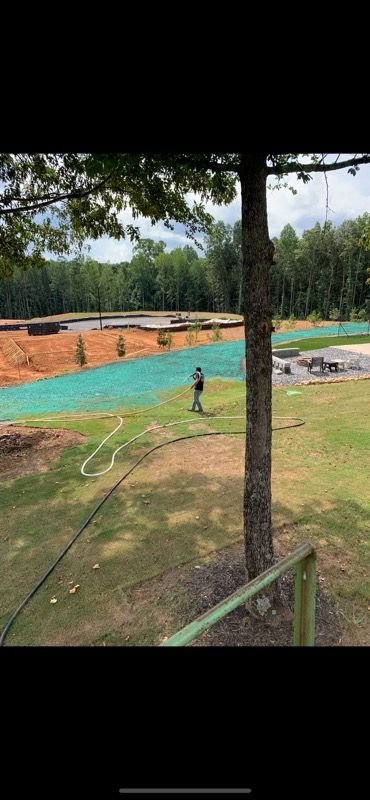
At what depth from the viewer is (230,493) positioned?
6.36m

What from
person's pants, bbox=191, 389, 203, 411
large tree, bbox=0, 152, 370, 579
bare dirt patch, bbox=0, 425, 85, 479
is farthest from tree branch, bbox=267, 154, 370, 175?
person's pants, bbox=191, 389, 203, 411

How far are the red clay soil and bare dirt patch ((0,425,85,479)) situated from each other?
9958 mm

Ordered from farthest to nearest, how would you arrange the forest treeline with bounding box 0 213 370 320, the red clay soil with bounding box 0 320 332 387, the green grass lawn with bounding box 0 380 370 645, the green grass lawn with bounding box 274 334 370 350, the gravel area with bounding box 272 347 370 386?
the forest treeline with bounding box 0 213 370 320, the green grass lawn with bounding box 274 334 370 350, the red clay soil with bounding box 0 320 332 387, the gravel area with bounding box 272 347 370 386, the green grass lawn with bounding box 0 380 370 645

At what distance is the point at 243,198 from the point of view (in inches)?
129

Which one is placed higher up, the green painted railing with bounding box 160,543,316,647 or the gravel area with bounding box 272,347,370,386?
the green painted railing with bounding box 160,543,316,647

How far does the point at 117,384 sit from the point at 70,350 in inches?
569

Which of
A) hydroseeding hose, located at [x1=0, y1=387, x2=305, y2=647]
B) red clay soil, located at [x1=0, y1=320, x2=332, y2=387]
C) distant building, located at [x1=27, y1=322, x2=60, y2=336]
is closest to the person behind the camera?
hydroseeding hose, located at [x1=0, y1=387, x2=305, y2=647]

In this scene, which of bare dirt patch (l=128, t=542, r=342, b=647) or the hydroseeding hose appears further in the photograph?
the hydroseeding hose

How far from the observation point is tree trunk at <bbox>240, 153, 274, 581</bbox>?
10.6 feet

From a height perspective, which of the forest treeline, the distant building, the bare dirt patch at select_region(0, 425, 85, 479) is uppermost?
the forest treeline

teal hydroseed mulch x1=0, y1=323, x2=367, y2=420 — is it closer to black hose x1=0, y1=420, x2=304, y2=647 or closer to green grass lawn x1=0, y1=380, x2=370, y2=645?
black hose x1=0, y1=420, x2=304, y2=647

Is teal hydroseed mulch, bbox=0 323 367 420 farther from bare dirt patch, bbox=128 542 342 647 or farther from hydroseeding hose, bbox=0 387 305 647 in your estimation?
bare dirt patch, bbox=128 542 342 647
